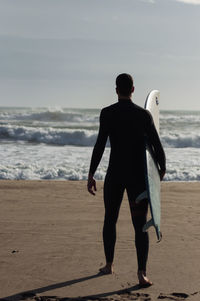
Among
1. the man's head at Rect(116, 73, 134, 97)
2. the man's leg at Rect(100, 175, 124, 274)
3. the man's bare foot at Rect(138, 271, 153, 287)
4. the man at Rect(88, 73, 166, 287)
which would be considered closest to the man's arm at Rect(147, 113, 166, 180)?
the man at Rect(88, 73, 166, 287)

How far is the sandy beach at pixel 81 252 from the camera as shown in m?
3.36

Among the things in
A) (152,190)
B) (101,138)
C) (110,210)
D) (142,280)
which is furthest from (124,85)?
(142,280)

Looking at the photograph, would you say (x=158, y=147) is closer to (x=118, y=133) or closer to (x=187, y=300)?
(x=118, y=133)

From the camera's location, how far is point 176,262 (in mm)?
4016

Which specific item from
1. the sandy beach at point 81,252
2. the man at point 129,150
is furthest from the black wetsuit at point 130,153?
the sandy beach at point 81,252

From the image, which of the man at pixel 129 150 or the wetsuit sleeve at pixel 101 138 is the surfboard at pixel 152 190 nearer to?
the man at pixel 129 150

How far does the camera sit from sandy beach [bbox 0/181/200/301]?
132 inches

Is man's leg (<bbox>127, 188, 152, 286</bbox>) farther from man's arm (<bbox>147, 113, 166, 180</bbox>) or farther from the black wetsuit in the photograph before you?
man's arm (<bbox>147, 113, 166, 180</bbox>)

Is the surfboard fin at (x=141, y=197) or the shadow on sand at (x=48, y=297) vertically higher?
the surfboard fin at (x=141, y=197)

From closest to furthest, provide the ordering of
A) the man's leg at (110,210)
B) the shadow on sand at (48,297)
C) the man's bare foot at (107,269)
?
the shadow on sand at (48,297) < the man's leg at (110,210) < the man's bare foot at (107,269)

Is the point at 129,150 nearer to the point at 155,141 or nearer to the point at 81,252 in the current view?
the point at 155,141

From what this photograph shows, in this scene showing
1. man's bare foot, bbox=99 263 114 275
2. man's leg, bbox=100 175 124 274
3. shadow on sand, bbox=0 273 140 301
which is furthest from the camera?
man's bare foot, bbox=99 263 114 275

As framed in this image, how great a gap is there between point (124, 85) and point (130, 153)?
511mm

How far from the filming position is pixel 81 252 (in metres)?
4.24
